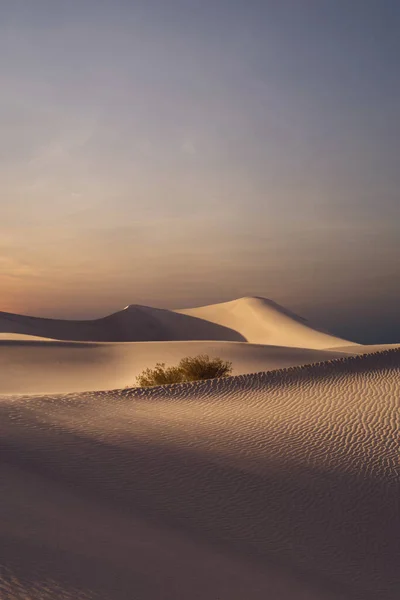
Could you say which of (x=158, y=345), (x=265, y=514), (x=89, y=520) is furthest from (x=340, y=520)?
(x=158, y=345)

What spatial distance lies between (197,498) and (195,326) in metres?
72.6

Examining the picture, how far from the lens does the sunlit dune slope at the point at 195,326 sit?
220ft

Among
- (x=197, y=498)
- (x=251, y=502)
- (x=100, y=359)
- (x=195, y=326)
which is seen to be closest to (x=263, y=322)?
(x=195, y=326)

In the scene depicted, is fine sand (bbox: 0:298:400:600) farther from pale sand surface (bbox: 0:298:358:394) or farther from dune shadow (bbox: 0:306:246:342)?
dune shadow (bbox: 0:306:246:342)

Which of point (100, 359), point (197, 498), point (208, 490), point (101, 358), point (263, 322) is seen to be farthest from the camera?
point (263, 322)

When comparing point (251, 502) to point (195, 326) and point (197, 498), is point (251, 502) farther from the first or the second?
point (195, 326)

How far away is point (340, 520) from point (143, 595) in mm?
4258

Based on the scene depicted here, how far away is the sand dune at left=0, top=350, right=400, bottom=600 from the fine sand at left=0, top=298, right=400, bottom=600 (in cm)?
2

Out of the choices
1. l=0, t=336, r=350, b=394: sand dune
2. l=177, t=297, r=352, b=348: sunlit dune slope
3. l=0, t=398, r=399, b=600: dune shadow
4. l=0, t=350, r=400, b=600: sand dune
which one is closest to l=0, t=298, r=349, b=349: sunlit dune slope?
l=177, t=297, r=352, b=348: sunlit dune slope

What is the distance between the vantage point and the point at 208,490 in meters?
8.28

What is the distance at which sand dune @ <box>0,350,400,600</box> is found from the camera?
5.06 meters

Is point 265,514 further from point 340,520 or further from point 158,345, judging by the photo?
point 158,345

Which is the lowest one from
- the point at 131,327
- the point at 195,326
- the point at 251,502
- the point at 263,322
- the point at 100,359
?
the point at 251,502

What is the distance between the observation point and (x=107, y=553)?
17.3ft
